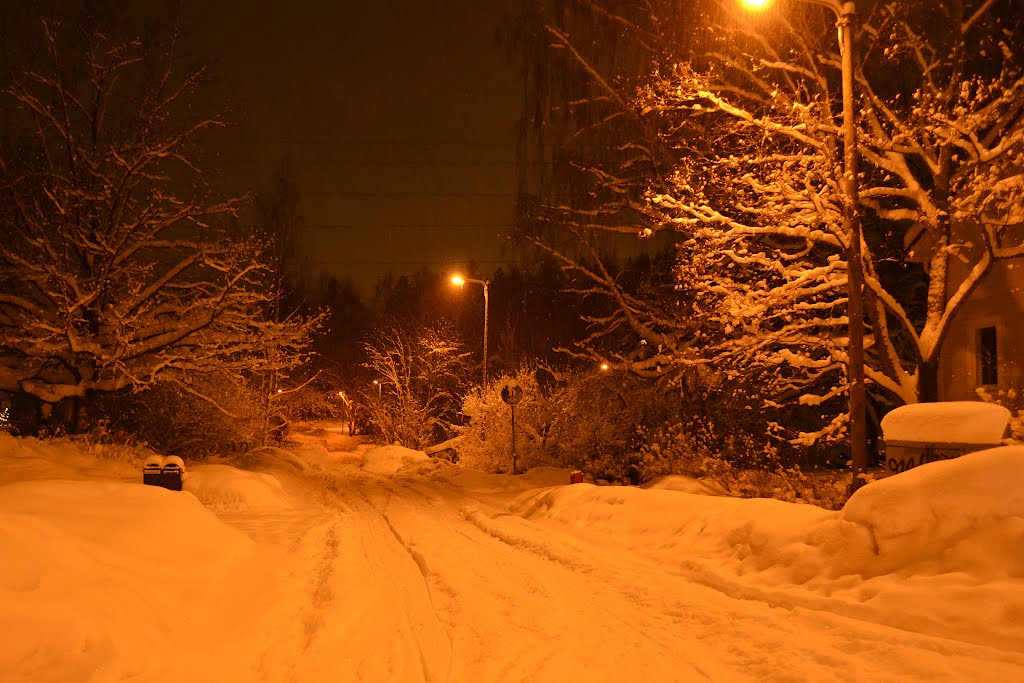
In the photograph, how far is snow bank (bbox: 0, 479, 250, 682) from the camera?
4676 mm

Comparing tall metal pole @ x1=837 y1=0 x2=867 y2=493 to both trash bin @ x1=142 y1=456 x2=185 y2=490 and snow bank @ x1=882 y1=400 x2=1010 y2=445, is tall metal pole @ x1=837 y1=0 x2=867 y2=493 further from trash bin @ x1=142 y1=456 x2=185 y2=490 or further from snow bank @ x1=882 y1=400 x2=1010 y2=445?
trash bin @ x1=142 y1=456 x2=185 y2=490

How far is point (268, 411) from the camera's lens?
3180 cm

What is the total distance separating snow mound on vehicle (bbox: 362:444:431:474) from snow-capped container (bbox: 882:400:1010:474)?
973 inches

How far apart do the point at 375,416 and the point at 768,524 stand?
113 feet

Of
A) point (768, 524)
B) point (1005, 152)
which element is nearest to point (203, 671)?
point (768, 524)

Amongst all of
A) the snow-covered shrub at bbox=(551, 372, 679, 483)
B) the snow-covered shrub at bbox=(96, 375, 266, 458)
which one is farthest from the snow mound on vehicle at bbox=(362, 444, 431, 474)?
the snow-covered shrub at bbox=(551, 372, 679, 483)

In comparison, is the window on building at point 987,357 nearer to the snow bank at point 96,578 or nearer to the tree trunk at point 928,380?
the tree trunk at point 928,380

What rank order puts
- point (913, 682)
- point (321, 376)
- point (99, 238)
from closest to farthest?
point (913, 682) → point (99, 238) → point (321, 376)

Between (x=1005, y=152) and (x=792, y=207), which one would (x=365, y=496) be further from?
(x=1005, y=152)

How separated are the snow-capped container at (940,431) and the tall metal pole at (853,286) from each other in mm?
611

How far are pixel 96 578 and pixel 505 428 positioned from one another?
74.3ft

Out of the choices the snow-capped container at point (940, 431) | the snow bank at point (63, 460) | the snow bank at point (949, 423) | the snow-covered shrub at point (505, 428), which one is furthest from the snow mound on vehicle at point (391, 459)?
the snow bank at point (949, 423)

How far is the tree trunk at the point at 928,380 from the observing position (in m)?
13.8

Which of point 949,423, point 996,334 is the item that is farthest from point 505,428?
point 949,423
